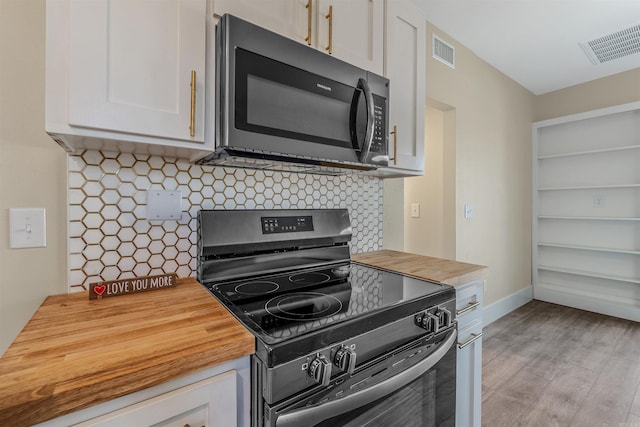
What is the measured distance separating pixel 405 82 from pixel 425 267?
3.15 ft

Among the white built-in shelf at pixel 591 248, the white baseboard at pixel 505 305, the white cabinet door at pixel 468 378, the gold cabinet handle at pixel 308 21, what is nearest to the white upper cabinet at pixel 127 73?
the gold cabinet handle at pixel 308 21

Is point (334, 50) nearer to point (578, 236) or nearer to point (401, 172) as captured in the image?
point (401, 172)

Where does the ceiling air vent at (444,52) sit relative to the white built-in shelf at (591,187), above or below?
above

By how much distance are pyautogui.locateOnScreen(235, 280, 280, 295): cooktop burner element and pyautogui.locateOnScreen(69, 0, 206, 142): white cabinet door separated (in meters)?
0.55

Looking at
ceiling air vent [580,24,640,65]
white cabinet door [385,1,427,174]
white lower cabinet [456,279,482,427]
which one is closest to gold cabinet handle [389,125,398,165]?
white cabinet door [385,1,427,174]

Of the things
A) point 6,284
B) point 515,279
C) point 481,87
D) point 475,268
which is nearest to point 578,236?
point 515,279

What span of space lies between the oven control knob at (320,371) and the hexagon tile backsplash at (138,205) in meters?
0.74

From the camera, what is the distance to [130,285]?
39.2 inches

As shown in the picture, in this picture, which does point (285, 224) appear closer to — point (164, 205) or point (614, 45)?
point (164, 205)

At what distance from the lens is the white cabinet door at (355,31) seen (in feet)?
3.98

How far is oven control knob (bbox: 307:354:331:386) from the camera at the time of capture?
0.70m

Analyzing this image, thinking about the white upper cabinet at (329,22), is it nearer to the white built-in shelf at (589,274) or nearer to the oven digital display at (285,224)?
the oven digital display at (285,224)

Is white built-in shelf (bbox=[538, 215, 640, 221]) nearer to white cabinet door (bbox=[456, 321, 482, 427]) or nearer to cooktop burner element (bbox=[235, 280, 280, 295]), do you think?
white cabinet door (bbox=[456, 321, 482, 427])

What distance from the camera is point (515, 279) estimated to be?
3539mm
